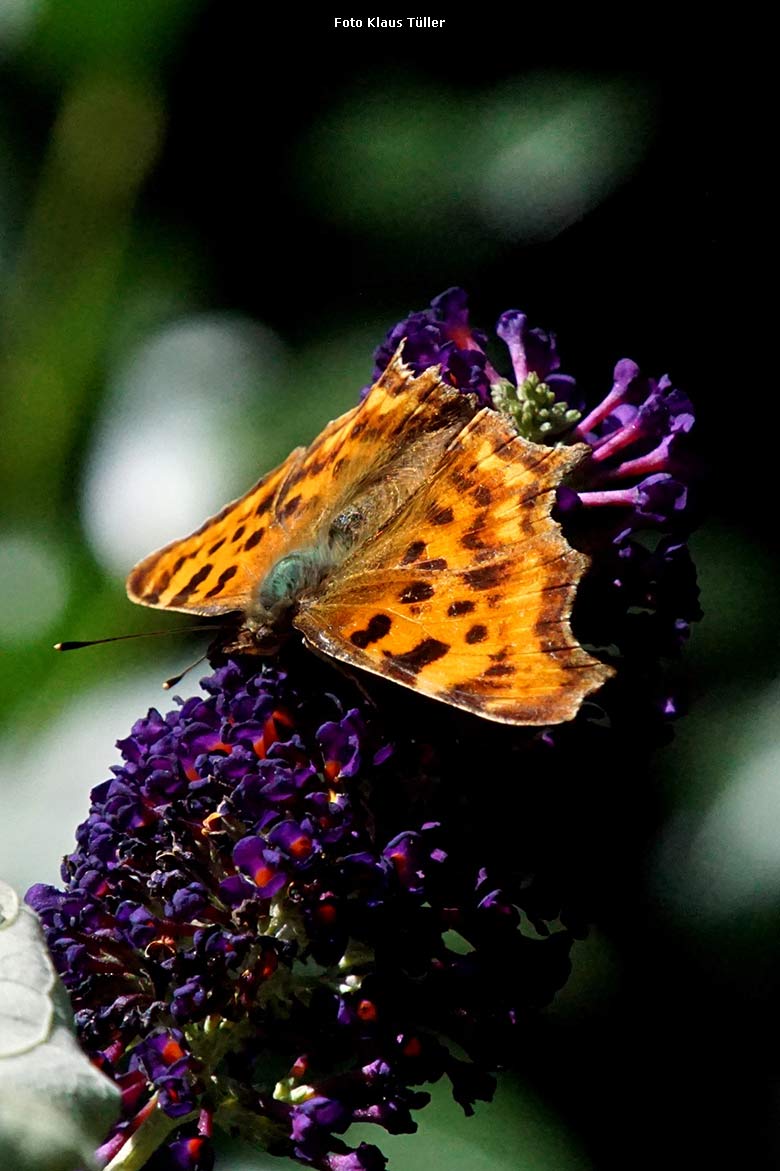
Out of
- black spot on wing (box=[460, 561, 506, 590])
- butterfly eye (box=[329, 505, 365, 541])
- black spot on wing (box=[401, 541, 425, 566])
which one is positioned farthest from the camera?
butterfly eye (box=[329, 505, 365, 541])

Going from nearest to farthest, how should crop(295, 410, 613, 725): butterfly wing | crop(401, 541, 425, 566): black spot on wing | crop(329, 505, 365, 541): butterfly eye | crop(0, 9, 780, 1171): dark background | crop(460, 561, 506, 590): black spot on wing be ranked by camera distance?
crop(295, 410, 613, 725): butterfly wing < crop(460, 561, 506, 590): black spot on wing < crop(401, 541, 425, 566): black spot on wing < crop(329, 505, 365, 541): butterfly eye < crop(0, 9, 780, 1171): dark background

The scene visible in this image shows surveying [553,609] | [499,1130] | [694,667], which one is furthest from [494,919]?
[694,667]

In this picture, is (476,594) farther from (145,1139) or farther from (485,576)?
(145,1139)

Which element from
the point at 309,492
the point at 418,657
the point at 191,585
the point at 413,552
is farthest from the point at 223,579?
the point at 418,657

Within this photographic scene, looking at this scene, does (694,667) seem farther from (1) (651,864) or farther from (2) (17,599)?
(2) (17,599)

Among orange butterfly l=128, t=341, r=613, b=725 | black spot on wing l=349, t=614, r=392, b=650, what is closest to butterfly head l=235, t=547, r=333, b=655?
orange butterfly l=128, t=341, r=613, b=725

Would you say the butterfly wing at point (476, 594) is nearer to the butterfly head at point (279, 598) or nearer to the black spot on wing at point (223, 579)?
the butterfly head at point (279, 598)

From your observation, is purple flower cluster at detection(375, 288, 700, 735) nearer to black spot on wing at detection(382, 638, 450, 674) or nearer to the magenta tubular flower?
the magenta tubular flower
